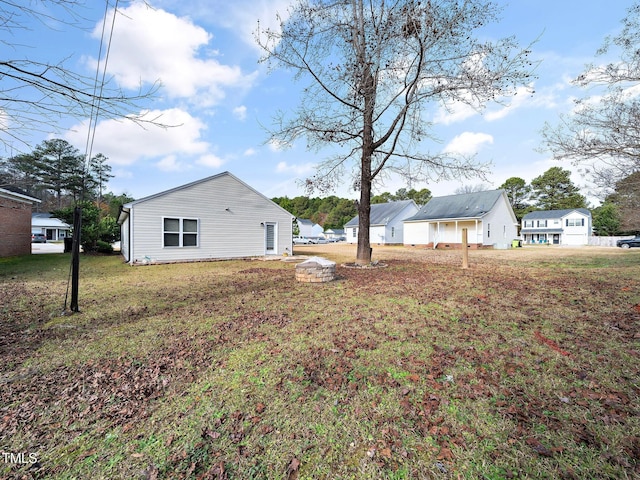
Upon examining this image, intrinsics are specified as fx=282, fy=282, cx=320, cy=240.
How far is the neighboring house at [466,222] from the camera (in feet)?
79.6

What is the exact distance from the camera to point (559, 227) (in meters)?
39.8

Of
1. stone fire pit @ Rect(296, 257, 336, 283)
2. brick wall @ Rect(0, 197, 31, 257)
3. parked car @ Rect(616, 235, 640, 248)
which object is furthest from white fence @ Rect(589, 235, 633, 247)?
brick wall @ Rect(0, 197, 31, 257)

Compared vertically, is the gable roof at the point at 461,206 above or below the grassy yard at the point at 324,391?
above

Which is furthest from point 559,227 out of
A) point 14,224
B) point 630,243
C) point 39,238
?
point 39,238

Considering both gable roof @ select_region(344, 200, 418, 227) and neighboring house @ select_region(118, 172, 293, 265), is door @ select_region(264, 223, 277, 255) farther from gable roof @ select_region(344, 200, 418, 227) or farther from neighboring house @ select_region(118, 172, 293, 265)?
gable roof @ select_region(344, 200, 418, 227)

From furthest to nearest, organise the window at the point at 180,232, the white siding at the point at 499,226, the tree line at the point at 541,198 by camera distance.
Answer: the tree line at the point at 541,198
the white siding at the point at 499,226
the window at the point at 180,232

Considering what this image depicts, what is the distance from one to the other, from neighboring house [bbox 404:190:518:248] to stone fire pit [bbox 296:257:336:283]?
19.7 meters

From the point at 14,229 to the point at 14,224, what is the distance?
0.27 metres

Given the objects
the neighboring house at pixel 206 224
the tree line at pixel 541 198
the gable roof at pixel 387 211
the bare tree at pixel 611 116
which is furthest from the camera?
the tree line at pixel 541 198

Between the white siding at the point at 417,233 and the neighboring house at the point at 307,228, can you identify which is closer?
the white siding at the point at 417,233

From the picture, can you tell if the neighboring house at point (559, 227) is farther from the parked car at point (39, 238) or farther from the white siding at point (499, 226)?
the parked car at point (39, 238)

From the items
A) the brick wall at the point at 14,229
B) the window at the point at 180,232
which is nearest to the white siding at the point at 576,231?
the window at the point at 180,232

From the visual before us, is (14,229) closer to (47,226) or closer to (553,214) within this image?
(47,226)

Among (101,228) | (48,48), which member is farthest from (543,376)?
(101,228)
